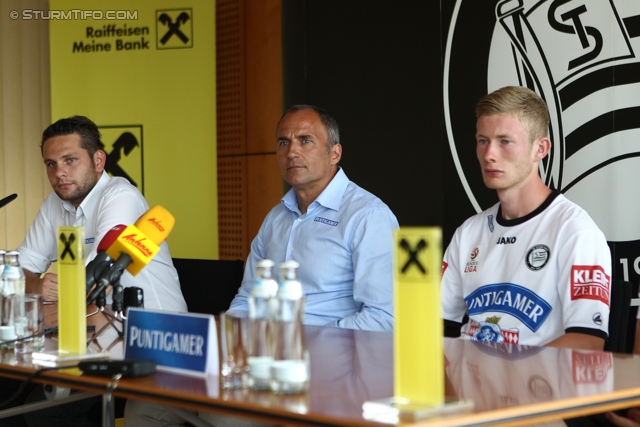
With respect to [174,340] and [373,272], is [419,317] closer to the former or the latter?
[174,340]

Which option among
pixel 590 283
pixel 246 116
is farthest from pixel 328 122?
pixel 246 116

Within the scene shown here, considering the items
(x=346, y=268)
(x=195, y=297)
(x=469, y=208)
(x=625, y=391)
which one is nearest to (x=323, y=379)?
(x=625, y=391)

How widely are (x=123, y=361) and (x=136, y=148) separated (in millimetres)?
3612

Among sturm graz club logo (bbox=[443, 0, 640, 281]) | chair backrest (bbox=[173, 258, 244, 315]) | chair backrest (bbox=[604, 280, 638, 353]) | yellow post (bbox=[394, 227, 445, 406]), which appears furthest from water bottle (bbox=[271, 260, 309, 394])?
sturm graz club logo (bbox=[443, 0, 640, 281])

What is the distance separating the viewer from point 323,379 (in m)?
1.54

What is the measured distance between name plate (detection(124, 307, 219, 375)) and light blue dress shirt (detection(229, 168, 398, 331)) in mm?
1037

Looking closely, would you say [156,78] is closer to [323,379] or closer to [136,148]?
[136,148]

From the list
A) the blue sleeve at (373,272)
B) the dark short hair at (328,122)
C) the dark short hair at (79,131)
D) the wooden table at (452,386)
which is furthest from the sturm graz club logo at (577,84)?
the dark short hair at (79,131)

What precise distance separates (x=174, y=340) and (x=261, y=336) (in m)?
0.28

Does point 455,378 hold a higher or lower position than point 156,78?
lower

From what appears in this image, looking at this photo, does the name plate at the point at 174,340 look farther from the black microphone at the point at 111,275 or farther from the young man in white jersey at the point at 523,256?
the young man in white jersey at the point at 523,256

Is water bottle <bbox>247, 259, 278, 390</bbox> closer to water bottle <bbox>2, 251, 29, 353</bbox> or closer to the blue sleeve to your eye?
water bottle <bbox>2, 251, 29, 353</bbox>

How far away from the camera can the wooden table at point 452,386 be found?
1285 mm

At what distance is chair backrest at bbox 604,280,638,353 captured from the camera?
2.17m
